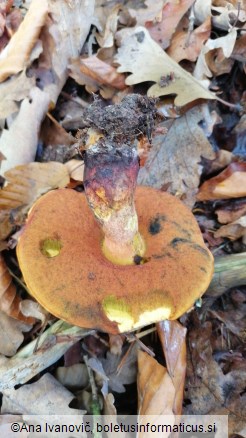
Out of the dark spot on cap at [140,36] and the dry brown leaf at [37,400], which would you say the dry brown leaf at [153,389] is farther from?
the dark spot on cap at [140,36]

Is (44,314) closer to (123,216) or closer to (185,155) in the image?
(123,216)

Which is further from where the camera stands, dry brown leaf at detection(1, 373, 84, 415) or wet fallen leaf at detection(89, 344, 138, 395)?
wet fallen leaf at detection(89, 344, 138, 395)

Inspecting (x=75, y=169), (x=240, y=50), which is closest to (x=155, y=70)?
(x=240, y=50)

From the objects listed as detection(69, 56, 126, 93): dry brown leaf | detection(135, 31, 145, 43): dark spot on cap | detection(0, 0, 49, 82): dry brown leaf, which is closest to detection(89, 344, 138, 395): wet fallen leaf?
detection(69, 56, 126, 93): dry brown leaf

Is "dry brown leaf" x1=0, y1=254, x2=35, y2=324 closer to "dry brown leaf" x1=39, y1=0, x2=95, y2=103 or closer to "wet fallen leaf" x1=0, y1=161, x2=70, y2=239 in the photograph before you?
"wet fallen leaf" x1=0, y1=161, x2=70, y2=239

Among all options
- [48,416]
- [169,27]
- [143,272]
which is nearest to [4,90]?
[169,27]
